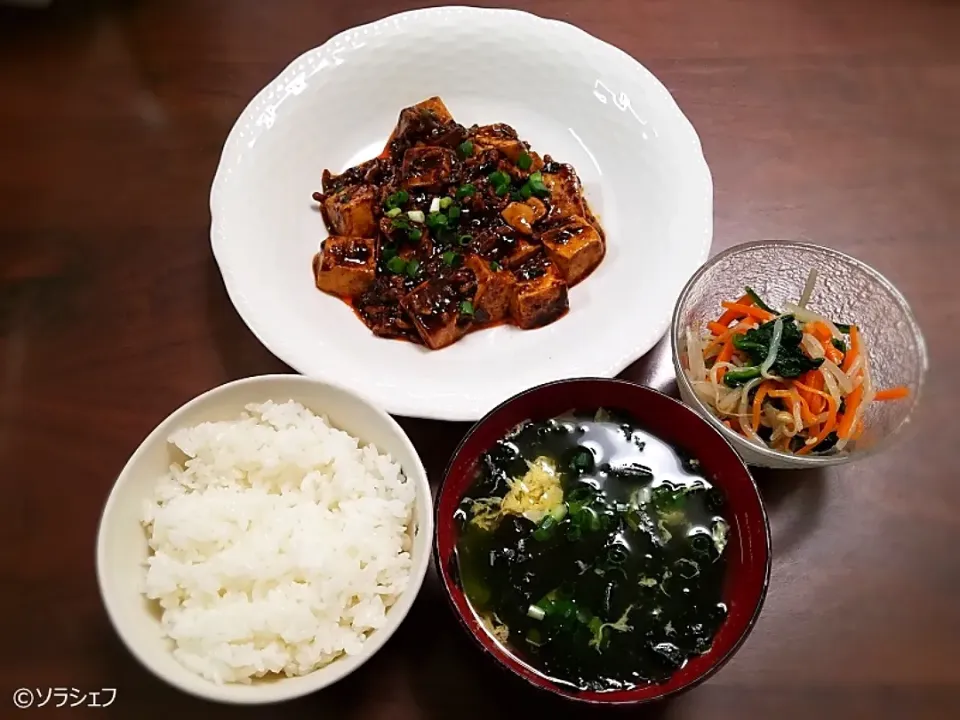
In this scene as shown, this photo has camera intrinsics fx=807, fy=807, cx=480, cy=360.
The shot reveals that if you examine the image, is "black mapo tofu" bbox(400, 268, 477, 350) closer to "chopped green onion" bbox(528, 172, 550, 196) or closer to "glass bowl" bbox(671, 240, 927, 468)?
"chopped green onion" bbox(528, 172, 550, 196)

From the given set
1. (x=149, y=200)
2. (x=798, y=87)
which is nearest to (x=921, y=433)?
(x=798, y=87)

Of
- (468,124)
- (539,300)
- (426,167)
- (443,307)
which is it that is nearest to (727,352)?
(539,300)

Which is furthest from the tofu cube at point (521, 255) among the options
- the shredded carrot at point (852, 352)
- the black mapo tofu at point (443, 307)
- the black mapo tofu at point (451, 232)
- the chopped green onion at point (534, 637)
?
the chopped green onion at point (534, 637)

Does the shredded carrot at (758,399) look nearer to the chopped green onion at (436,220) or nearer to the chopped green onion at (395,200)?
the chopped green onion at (436,220)

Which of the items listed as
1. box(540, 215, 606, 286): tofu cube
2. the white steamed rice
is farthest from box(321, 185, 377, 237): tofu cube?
the white steamed rice

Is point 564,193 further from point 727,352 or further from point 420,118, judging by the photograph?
point 727,352
